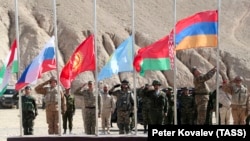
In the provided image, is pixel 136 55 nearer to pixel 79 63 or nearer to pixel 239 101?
pixel 79 63

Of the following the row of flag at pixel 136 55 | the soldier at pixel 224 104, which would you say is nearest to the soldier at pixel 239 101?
the soldier at pixel 224 104

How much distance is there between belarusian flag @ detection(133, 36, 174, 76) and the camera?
531 inches

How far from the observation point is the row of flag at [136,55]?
13.4 m

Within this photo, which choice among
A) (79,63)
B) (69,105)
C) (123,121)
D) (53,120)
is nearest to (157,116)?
(123,121)

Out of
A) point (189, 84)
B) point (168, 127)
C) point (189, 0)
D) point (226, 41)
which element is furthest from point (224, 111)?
point (189, 0)

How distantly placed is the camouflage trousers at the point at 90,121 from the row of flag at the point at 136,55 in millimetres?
1551

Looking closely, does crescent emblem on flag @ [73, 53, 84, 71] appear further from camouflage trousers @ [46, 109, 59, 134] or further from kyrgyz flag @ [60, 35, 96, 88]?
camouflage trousers @ [46, 109, 59, 134]

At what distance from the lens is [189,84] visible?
42.2m

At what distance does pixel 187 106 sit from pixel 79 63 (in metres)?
3.16

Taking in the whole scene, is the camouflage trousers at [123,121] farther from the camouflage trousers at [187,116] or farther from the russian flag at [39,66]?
the russian flag at [39,66]

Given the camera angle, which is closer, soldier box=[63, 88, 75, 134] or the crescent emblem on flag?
the crescent emblem on flag

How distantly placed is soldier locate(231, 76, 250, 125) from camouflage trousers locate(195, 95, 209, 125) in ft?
2.19

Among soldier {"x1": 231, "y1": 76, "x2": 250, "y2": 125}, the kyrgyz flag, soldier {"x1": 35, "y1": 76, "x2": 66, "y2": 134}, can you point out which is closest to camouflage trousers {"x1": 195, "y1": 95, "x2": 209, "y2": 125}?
soldier {"x1": 231, "y1": 76, "x2": 250, "y2": 125}

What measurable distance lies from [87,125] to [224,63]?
3374 cm
